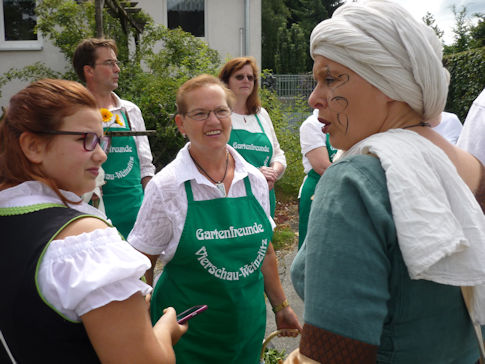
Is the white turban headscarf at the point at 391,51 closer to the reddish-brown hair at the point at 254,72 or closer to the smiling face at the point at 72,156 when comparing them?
the smiling face at the point at 72,156

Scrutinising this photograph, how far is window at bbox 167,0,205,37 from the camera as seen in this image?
1566cm

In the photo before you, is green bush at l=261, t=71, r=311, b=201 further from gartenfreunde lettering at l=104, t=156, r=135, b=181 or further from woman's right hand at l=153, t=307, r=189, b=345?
woman's right hand at l=153, t=307, r=189, b=345

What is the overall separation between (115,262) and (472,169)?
1035mm

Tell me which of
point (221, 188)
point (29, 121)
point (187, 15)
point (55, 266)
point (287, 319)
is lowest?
point (287, 319)

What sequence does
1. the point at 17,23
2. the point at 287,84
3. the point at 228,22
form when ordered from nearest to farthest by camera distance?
the point at 17,23
the point at 228,22
the point at 287,84

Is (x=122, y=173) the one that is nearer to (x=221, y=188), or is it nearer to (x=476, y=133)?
(x=221, y=188)

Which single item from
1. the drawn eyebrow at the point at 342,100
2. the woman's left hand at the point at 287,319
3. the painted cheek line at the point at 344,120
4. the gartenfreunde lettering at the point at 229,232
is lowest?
the woman's left hand at the point at 287,319

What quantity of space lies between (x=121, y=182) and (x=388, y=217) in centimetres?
305

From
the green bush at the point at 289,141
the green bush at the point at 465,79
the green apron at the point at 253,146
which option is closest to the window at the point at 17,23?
the green bush at the point at 289,141

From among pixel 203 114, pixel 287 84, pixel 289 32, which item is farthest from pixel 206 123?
pixel 289 32

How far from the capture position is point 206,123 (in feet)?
8.51

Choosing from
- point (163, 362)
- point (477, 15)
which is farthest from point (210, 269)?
point (477, 15)

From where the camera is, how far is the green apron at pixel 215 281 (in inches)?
86.0

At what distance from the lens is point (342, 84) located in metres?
1.26
